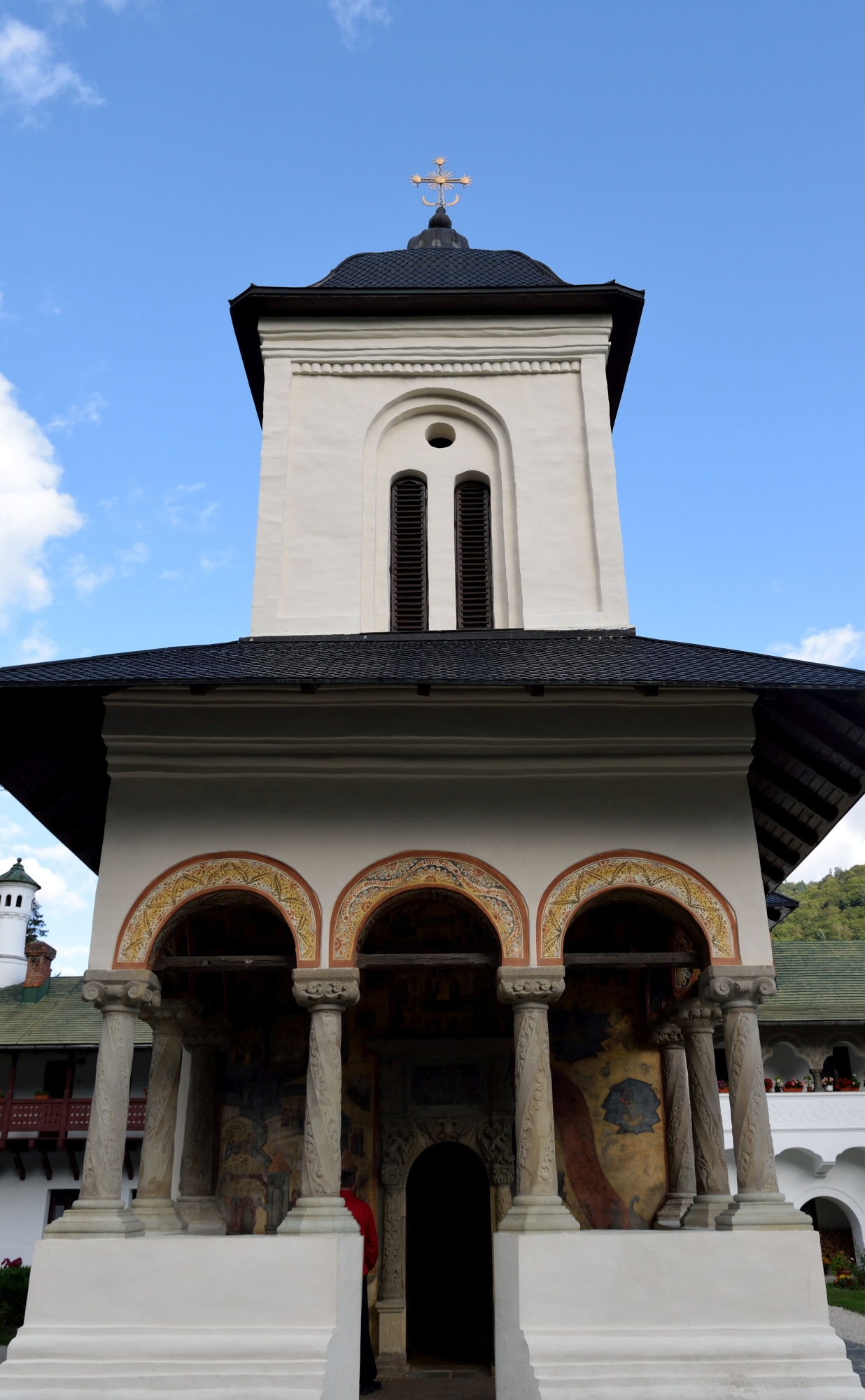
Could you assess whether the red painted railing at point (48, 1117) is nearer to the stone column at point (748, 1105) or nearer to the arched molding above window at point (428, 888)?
the arched molding above window at point (428, 888)

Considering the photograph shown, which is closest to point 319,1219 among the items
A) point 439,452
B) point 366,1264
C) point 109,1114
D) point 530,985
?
point 109,1114

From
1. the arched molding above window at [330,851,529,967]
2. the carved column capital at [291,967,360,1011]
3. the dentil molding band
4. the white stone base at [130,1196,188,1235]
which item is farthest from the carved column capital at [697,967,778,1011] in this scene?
the dentil molding band

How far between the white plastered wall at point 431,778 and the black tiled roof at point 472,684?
0.29 meters

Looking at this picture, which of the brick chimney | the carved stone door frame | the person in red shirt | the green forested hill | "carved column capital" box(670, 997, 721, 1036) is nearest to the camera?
the person in red shirt

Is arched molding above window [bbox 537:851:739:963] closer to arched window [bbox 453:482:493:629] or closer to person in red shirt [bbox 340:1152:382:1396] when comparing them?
person in red shirt [bbox 340:1152:382:1396]

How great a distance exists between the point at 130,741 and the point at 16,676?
0.89 m

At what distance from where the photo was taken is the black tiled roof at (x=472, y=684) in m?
7.22

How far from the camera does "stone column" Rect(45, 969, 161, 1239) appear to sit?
22.3 ft

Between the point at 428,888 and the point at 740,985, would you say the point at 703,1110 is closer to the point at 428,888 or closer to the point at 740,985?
the point at 740,985

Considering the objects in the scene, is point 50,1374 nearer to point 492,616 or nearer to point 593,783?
point 593,783

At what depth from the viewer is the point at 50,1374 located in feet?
20.7

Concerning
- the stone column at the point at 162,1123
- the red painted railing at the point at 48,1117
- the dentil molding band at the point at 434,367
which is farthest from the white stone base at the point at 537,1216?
the red painted railing at the point at 48,1117

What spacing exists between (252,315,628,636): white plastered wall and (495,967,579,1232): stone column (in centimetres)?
405

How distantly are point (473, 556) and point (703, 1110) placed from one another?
17.8 feet
